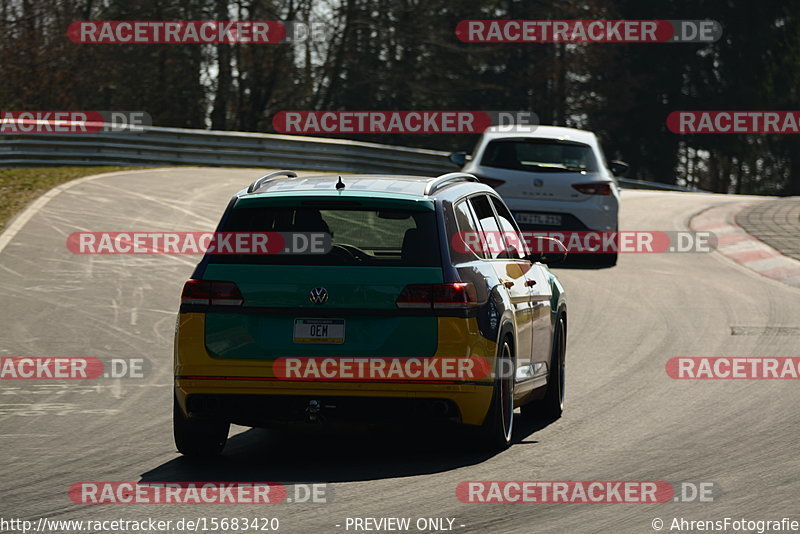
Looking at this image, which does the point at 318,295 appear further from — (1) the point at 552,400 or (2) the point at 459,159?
(2) the point at 459,159

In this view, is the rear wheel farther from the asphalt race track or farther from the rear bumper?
the rear bumper

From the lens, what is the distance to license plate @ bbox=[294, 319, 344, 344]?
25.6 feet

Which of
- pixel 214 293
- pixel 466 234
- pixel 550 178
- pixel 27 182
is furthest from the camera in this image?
pixel 27 182

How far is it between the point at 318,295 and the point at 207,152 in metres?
21.7

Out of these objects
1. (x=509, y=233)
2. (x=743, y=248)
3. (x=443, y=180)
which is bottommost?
(x=743, y=248)

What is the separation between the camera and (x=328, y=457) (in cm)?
823

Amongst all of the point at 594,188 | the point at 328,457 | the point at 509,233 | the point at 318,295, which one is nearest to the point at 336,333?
the point at 318,295

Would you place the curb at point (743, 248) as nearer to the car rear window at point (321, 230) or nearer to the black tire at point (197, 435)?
the car rear window at point (321, 230)

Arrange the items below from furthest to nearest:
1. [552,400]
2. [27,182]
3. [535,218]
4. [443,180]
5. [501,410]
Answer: [27,182] < [535,218] < [552,400] < [443,180] < [501,410]

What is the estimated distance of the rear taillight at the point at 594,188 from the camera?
18125 mm

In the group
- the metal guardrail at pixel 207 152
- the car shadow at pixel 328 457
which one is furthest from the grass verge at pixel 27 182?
the car shadow at pixel 328 457

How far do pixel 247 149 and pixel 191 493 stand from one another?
2299 cm

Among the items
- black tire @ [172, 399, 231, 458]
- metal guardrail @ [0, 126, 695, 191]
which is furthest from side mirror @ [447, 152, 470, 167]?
black tire @ [172, 399, 231, 458]

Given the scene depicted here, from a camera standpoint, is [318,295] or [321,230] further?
[321,230]
